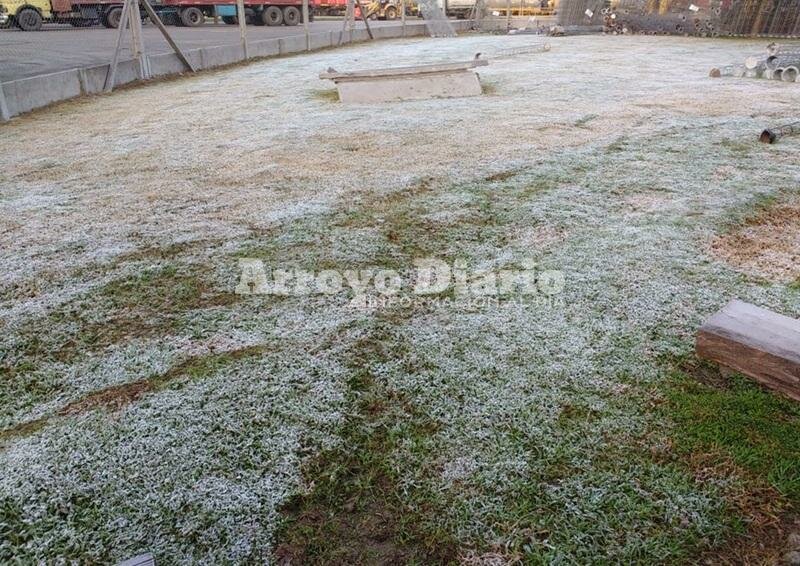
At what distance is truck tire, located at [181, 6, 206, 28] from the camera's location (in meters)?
16.5

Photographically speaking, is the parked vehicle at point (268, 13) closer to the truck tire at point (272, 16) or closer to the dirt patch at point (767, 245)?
the truck tire at point (272, 16)

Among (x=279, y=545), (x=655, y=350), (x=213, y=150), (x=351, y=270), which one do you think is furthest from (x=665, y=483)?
(x=213, y=150)

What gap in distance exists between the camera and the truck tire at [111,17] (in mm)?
14680

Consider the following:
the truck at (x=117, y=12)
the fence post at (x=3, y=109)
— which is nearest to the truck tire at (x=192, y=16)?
the truck at (x=117, y=12)

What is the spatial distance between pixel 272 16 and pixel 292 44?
800cm

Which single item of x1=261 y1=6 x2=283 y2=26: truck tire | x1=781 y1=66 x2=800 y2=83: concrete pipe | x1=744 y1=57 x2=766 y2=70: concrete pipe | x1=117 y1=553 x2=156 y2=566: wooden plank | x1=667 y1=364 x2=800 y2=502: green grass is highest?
x1=261 y1=6 x2=283 y2=26: truck tire

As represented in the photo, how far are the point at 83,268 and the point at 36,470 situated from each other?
3.63 feet

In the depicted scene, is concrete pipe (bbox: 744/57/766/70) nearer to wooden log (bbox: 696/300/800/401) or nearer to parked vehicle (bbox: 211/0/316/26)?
wooden log (bbox: 696/300/800/401)

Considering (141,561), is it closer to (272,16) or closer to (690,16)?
(690,16)

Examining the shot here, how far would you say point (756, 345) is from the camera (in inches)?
49.8

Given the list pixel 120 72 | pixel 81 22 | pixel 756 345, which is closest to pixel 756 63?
pixel 756 345

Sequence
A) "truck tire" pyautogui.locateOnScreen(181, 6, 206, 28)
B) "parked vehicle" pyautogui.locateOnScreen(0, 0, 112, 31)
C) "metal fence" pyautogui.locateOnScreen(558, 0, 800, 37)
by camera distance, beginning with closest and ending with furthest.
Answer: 1. "metal fence" pyautogui.locateOnScreen(558, 0, 800, 37)
2. "parked vehicle" pyautogui.locateOnScreen(0, 0, 112, 31)
3. "truck tire" pyautogui.locateOnScreen(181, 6, 206, 28)

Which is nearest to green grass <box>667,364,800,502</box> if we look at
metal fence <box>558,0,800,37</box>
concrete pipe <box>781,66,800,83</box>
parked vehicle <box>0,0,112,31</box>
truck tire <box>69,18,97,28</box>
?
concrete pipe <box>781,66,800,83</box>

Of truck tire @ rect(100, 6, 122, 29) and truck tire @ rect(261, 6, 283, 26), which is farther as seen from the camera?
truck tire @ rect(261, 6, 283, 26)
